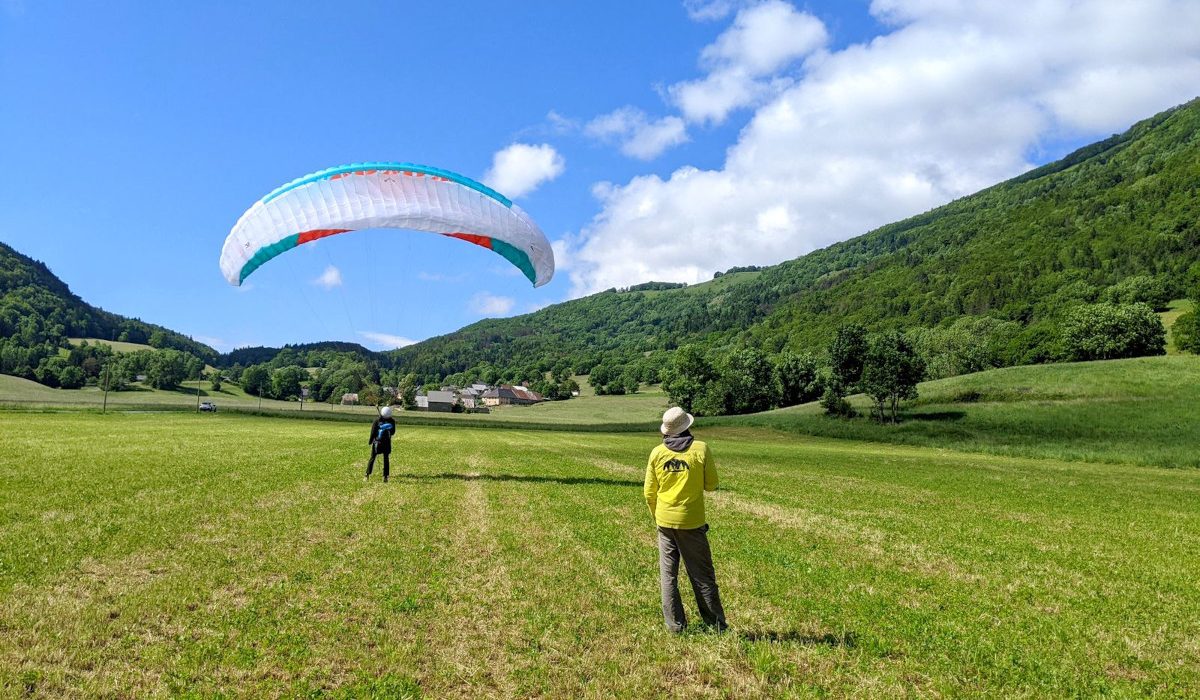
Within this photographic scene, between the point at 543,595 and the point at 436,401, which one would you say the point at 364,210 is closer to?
the point at 543,595

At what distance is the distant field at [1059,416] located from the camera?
163 feet

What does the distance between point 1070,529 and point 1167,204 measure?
712 feet

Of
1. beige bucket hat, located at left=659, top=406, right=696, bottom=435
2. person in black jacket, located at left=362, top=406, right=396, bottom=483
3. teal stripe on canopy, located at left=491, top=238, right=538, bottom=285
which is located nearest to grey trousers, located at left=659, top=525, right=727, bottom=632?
beige bucket hat, located at left=659, top=406, right=696, bottom=435

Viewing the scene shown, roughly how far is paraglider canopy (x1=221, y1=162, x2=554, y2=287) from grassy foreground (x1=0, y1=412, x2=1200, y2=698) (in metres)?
7.99

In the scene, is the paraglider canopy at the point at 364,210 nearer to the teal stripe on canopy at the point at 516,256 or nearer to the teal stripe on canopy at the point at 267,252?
the teal stripe on canopy at the point at 267,252

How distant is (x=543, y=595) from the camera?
8562 millimetres

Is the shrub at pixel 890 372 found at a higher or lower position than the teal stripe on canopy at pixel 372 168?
lower

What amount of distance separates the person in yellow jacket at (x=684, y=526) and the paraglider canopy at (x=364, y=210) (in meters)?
16.3

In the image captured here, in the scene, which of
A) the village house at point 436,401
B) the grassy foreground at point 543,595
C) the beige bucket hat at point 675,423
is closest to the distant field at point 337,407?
the village house at point 436,401

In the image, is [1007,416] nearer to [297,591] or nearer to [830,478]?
[830,478]

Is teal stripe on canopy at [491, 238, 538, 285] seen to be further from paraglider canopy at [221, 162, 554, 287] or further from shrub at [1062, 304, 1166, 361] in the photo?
shrub at [1062, 304, 1166, 361]

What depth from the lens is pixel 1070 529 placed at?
577 inches

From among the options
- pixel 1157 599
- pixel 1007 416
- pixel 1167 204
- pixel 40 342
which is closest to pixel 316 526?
pixel 1157 599

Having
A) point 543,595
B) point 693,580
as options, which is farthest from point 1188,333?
point 543,595
